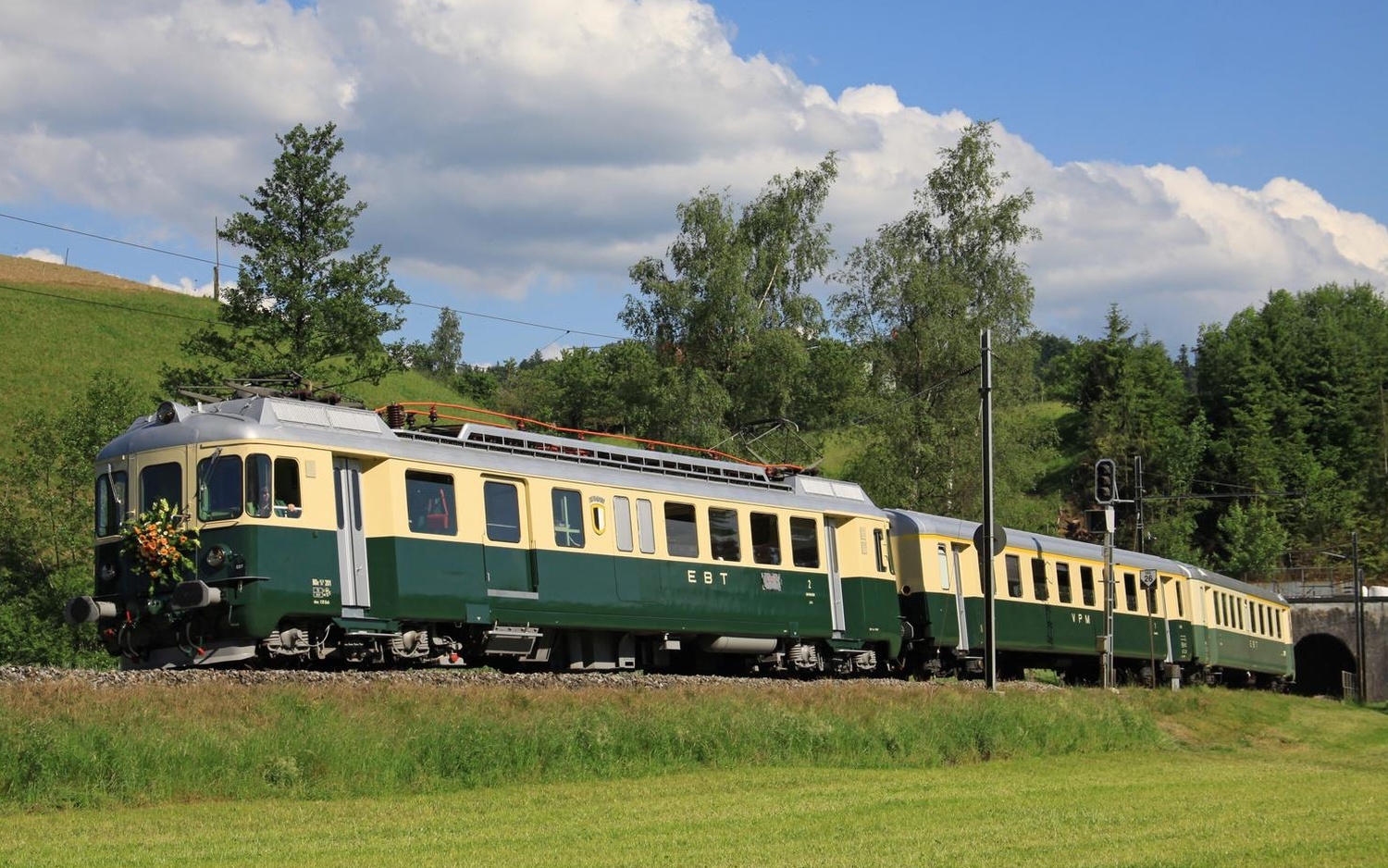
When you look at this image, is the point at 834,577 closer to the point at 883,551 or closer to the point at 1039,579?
the point at 883,551

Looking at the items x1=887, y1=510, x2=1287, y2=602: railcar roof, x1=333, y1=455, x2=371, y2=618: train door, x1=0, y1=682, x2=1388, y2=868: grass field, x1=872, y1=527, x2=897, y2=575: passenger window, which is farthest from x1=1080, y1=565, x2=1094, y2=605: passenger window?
x1=333, y1=455, x2=371, y2=618: train door

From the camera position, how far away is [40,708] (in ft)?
47.0

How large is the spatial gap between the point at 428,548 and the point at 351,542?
3.57ft

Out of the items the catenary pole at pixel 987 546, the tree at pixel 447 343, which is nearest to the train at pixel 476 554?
the catenary pole at pixel 987 546

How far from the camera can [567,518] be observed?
2259 cm

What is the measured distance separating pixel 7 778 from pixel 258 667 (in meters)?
6.54

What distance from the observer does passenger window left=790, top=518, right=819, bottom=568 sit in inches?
1073

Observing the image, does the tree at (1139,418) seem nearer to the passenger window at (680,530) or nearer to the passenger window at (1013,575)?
the passenger window at (1013,575)

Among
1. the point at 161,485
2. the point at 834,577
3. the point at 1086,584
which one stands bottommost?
the point at 1086,584

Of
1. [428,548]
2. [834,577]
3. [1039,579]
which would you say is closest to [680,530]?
[834,577]

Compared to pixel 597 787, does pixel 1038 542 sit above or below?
above

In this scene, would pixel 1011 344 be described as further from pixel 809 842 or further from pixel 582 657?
pixel 809 842

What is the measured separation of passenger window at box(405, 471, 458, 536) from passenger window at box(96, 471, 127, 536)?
3660 mm

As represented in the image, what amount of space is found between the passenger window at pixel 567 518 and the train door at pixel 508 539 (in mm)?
558
